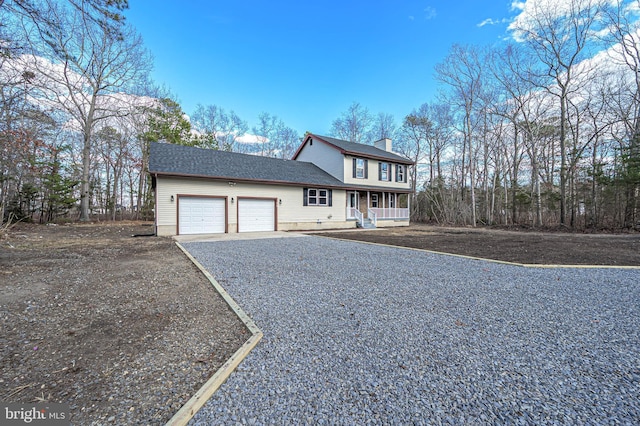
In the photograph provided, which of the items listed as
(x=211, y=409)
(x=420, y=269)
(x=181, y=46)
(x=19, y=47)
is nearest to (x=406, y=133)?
(x=181, y=46)

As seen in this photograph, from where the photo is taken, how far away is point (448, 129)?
21.9 m

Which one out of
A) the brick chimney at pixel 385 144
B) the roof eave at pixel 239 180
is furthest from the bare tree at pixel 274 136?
the roof eave at pixel 239 180

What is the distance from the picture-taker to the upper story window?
16484 mm

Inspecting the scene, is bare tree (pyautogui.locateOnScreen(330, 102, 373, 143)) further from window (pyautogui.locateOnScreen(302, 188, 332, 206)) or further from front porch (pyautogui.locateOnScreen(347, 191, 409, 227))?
window (pyautogui.locateOnScreen(302, 188, 332, 206))

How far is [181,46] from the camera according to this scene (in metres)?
12.3

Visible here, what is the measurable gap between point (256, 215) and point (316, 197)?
378 centimetres

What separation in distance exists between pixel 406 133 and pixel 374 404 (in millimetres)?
25824

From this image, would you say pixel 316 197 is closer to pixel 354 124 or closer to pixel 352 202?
pixel 352 202

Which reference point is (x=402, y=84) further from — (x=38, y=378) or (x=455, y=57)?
(x=38, y=378)

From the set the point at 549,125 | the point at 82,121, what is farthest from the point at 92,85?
the point at 549,125

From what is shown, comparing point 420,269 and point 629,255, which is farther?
point 629,255

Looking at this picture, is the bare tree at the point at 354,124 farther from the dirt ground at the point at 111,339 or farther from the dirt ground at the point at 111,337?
the dirt ground at the point at 111,339

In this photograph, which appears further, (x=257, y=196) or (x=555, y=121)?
(x=555, y=121)

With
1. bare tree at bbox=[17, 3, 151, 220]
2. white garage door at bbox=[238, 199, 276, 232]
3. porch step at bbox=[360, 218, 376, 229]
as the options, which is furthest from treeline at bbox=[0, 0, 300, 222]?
porch step at bbox=[360, 218, 376, 229]
